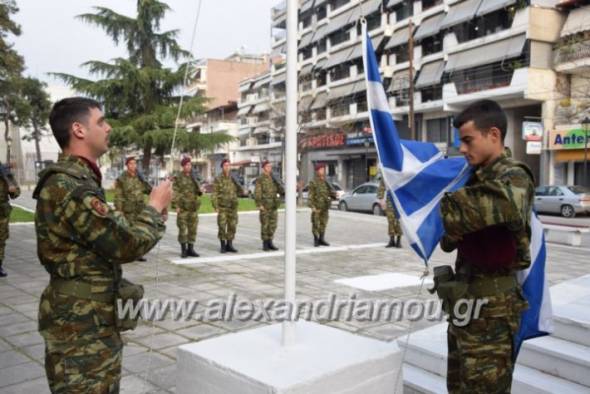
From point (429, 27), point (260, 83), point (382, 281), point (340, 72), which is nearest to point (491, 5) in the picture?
point (429, 27)

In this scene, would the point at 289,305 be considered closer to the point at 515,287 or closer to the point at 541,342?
the point at 515,287

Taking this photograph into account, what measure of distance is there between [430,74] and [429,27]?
2.87 meters

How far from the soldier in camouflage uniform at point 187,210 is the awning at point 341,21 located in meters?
33.1

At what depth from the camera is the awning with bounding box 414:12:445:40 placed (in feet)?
103

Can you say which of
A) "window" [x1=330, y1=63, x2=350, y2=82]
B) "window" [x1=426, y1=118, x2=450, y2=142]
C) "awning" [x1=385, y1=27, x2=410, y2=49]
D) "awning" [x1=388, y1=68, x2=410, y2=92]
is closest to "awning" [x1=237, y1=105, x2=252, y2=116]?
"window" [x1=330, y1=63, x2=350, y2=82]

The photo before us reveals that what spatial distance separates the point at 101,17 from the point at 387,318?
2949cm

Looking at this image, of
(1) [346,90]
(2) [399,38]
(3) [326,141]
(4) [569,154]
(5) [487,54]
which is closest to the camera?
(4) [569,154]

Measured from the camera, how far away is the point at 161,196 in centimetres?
247

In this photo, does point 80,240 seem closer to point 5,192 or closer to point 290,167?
point 290,167

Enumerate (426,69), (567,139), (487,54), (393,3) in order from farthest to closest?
(393,3), (426,69), (487,54), (567,139)

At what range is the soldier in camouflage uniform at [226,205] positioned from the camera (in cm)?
1027

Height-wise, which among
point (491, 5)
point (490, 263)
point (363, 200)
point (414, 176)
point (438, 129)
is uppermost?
point (491, 5)

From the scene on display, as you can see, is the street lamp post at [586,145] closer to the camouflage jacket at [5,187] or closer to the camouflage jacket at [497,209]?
the camouflage jacket at [5,187]

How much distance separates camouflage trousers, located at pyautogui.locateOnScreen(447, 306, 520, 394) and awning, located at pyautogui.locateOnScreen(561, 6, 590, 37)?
2620 cm
